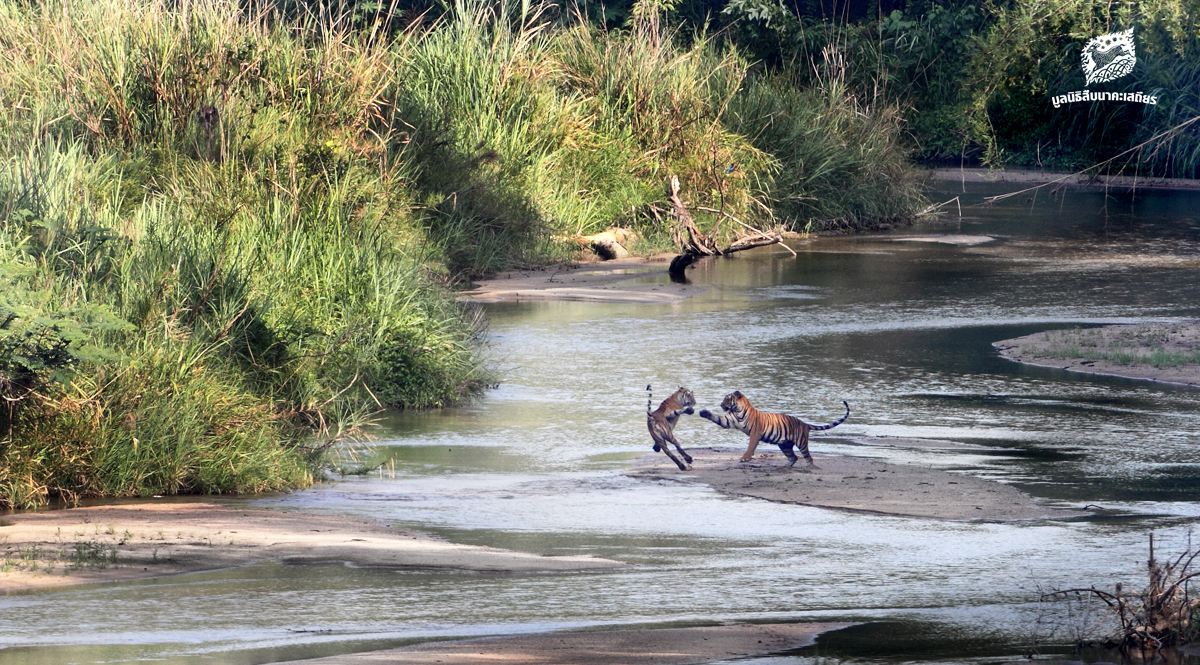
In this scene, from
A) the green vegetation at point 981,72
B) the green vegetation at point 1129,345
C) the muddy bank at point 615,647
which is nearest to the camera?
the muddy bank at point 615,647

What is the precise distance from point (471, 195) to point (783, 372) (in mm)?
7962

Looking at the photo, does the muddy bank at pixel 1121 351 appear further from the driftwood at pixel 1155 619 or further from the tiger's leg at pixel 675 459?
the driftwood at pixel 1155 619

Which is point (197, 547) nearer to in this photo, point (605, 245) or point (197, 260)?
point (197, 260)

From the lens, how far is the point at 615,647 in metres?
6.01

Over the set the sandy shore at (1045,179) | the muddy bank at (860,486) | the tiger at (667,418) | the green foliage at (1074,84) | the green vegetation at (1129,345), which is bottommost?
the muddy bank at (860,486)

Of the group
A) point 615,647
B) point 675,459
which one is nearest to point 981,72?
point 675,459

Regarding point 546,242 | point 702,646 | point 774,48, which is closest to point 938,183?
point 774,48

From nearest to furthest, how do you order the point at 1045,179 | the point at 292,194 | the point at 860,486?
the point at 860,486
the point at 292,194
the point at 1045,179

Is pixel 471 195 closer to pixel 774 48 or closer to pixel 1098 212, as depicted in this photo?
pixel 1098 212

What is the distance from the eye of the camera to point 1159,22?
29031 millimetres

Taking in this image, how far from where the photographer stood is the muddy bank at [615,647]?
19.0 ft

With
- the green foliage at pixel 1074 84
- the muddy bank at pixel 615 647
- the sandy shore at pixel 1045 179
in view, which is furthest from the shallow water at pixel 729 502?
the sandy shore at pixel 1045 179

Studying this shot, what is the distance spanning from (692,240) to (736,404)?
520 inches

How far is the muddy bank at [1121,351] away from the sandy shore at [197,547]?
7.44 meters
